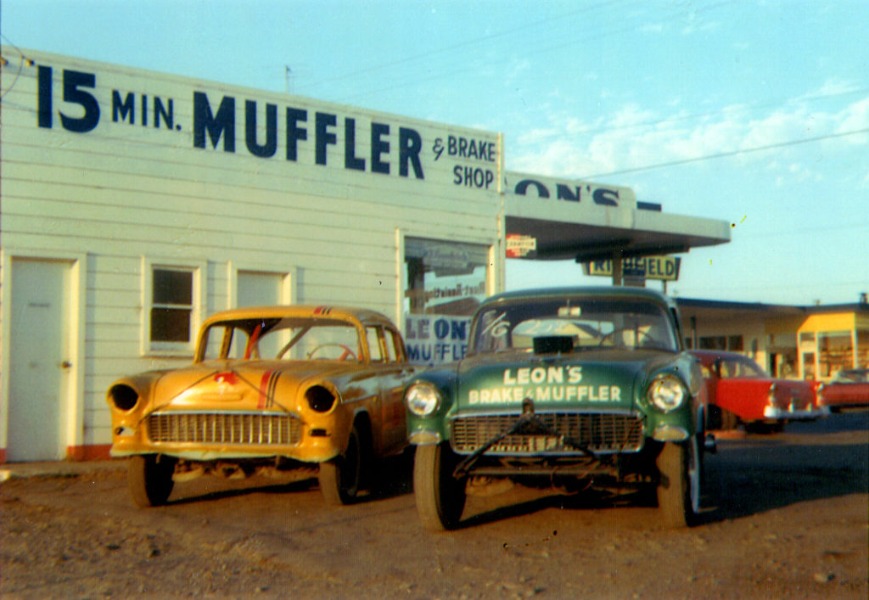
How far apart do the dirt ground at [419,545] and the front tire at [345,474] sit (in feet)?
0.44

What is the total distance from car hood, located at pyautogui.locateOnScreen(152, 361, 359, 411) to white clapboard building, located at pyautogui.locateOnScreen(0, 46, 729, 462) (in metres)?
3.70

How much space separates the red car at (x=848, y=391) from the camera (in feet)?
81.5

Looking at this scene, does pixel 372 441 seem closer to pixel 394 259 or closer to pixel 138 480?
pixel 138 480

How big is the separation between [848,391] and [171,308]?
1937 cm

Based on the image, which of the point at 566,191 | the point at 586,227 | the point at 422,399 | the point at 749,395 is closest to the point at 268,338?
the point at 422,399

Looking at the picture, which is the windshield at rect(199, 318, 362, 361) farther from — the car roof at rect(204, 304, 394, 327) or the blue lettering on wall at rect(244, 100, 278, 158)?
the blue lettering on wall at rect(244, 100, 278, 158)

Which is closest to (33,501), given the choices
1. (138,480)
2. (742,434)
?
(138,480)

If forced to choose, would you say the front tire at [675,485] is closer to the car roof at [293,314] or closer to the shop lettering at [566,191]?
the car roof at [293,314]

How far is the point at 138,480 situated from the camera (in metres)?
7.52

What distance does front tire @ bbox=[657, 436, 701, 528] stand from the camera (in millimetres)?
6082

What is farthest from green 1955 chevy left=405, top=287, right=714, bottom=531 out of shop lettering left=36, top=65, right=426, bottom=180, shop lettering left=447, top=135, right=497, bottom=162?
shop lettering left=447, top=135, right=497, bottom=162

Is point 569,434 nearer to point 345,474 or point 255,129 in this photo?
point 345,474

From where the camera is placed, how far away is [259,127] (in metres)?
12.4

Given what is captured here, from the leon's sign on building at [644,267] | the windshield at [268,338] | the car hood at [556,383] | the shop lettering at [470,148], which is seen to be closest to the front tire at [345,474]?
the windshield at [268,338]
